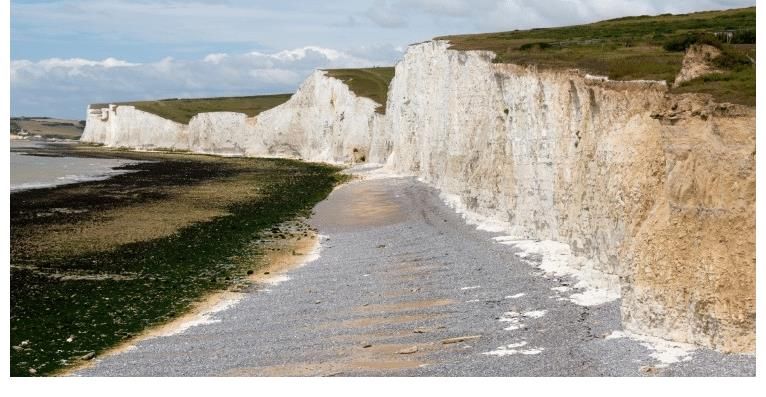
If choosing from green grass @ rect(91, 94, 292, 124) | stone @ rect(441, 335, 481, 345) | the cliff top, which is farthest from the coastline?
green grass @ rect(91, 94, 292, 124)

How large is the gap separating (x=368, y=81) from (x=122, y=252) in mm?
65210

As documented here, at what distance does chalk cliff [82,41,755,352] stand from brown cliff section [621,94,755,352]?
19 millimetres

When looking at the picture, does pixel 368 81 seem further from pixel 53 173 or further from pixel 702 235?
pixel 702 235

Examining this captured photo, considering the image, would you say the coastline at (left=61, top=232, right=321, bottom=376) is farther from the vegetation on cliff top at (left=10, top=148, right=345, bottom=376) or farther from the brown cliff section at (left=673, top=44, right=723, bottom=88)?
the brown cliff section at (left=673, top=44, right=723, bottom=88)

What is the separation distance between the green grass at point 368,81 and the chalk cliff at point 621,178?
3496 centimetres

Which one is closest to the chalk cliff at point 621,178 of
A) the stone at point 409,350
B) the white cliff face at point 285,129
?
the stone at point 409,350

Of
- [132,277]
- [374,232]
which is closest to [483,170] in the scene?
[374,232]

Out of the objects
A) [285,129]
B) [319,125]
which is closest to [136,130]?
[285,129]

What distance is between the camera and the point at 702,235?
13.5 m

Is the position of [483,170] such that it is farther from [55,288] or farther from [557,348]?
[557,348]

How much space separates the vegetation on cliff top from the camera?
19569 mm

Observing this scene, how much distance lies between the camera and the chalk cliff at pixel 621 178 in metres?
13.2

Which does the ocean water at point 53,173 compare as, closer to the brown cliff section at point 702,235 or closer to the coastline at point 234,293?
the coastline at point 234,293

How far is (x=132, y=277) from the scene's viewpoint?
83.9 ft
